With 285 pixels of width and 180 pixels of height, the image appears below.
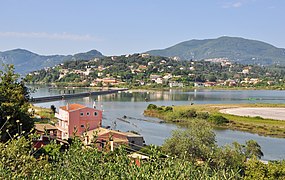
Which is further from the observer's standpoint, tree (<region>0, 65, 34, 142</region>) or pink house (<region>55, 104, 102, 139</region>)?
pink house (<region>55, 104, 102, 139</region>)

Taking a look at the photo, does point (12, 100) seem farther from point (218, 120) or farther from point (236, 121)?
point (236, 121)

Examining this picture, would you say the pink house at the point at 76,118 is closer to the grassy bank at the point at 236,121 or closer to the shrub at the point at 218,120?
the grassy bank at the point at 236,121

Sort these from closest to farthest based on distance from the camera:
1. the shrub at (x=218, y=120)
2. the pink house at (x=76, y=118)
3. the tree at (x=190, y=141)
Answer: the tree at (x=190, y=141), the pink house at (x=76, y=118), the shrub at (x=218, y=120)

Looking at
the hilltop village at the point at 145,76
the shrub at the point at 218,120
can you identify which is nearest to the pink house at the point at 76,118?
the shrub at the point at 218,120

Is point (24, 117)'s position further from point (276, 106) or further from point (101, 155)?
point (276, 106)

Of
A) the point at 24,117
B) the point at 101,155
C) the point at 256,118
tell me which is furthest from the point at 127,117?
the point at 101,155

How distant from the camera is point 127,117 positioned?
27.8 meters

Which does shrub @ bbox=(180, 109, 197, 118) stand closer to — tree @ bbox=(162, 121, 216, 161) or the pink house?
the pink house

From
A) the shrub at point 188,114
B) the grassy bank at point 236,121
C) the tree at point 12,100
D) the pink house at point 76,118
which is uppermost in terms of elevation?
the tree at point 12,100

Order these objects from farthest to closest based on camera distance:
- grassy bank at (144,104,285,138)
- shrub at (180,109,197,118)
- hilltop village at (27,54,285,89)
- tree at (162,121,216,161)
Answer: hilltop village at (27,54,285,89)
shrub at (180,109,197,118)
grassy bank at (144,104,285,138)
tree at (162,121,216,161)

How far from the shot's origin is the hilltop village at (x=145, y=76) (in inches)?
2982

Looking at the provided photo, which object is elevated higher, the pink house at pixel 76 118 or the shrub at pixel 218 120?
the pink house at pixel 76 118

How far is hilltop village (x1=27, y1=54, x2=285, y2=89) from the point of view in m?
75.8

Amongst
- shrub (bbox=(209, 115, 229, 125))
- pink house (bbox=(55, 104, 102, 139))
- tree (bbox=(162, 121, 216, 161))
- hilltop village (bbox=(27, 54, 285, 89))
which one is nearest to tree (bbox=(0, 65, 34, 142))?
tree (bbox=(162, 121, 216, 161))
